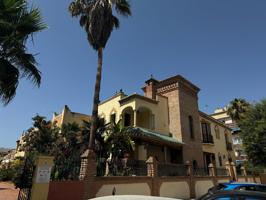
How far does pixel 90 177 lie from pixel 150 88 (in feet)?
49.6

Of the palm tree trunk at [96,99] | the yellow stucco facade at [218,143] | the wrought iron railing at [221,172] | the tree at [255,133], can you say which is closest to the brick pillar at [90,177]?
the palm tree trunk at [96,99]

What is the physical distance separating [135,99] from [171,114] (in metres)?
5.08

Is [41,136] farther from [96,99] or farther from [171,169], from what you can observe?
[171,169]

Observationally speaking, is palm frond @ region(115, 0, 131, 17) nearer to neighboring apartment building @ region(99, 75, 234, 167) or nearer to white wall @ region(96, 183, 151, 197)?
neighboring apartment building @ region(99, 75, 234, 167)

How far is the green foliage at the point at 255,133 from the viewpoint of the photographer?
1928cm

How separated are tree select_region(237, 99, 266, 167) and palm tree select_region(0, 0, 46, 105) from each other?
19.3 metres

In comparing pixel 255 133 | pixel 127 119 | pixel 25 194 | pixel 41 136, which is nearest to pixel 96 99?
pixel 25 194

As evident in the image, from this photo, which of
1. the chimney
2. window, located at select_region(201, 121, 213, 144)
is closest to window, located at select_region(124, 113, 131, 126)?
the chimney

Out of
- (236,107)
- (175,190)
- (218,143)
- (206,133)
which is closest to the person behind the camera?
(175,190)

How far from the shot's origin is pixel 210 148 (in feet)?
85.1

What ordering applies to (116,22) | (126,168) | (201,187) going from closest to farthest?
(126,168) < (116,22) < (201,187)

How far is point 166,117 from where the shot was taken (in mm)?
21938

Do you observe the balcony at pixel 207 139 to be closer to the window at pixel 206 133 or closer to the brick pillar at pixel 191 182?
the window at pixel 206 133

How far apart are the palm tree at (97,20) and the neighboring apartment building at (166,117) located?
5.78 meters
